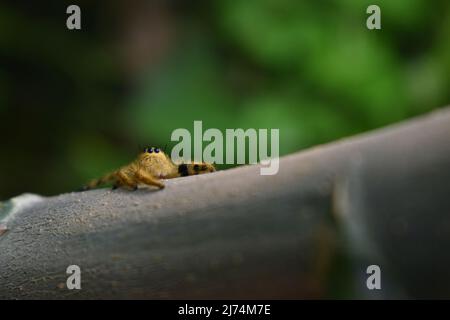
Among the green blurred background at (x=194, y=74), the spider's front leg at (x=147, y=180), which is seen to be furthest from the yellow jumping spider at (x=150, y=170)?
the green blurred background at (x=194, y=74)

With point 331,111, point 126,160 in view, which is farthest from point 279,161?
point 126,160

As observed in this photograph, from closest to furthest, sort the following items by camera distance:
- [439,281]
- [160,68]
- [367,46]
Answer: [439,281] < [367,46] < [160,68]

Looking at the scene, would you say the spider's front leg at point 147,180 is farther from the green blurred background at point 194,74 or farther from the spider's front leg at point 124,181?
the green blurred background at point 194,74

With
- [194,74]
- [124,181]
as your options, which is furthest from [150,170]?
[194,74]

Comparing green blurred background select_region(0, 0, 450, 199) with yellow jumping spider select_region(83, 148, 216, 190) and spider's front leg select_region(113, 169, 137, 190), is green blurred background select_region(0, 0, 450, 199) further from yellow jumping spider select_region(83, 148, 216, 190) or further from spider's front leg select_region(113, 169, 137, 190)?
spider's front leg select_region(113, 169, 137, 190)

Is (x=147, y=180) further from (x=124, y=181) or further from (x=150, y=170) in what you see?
(x=150, y=170)

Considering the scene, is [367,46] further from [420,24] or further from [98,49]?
[98,49]
